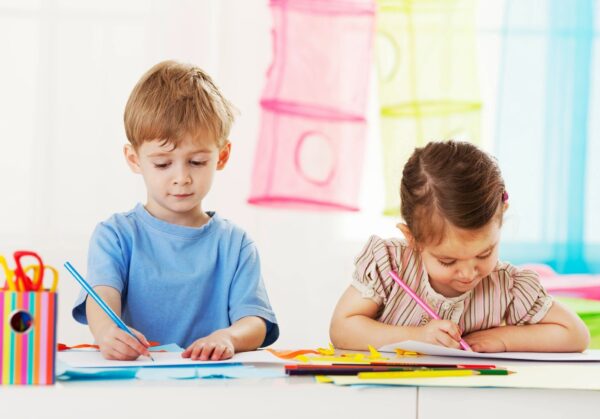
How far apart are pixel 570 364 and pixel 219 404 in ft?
1.67

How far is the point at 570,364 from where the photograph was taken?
107 cm

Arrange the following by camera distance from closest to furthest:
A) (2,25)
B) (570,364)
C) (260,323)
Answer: (570,364), (260,323), (2,25)

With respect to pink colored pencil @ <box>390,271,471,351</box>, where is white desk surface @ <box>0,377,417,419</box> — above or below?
below

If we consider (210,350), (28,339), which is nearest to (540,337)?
(210,350)

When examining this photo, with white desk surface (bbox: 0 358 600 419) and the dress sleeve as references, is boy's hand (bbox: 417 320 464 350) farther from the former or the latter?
white desk surface (bbox: 0 358 600 419)

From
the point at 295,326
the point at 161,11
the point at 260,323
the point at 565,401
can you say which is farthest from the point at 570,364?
the point at 161,11

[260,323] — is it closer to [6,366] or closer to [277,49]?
[6,366]

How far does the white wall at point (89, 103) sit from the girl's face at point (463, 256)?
63.8 inches

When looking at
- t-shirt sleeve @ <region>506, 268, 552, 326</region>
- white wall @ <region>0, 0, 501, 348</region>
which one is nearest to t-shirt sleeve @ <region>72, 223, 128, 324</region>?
t-shirt sleeve @ <region>506, 268, 552, 326</region>

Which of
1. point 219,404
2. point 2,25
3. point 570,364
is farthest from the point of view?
point 2,25

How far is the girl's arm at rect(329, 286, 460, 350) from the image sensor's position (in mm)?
1156

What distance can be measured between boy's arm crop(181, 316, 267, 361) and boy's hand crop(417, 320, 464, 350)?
0.76 feet

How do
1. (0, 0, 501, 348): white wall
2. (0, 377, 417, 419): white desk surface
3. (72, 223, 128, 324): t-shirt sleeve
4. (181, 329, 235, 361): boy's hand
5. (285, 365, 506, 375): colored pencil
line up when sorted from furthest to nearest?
(0, 0, 501, 348): white wall < (72, 223, 128, 324): t-shirt sleeve < (181, 329, 235, 361): boy's hand < (285, 365, 506, 375): colored pencil < (0, 377, 417, 419): white desk surface

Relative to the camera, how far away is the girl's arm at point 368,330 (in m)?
1.16
